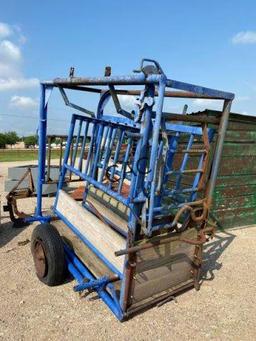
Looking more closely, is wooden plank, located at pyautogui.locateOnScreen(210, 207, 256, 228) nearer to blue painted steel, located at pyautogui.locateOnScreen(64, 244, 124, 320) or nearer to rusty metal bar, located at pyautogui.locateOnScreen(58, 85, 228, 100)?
rusty metal bar, located at pyautogui.locateOnScreen(58, 85, 228, 100)

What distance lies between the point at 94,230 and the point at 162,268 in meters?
0.90

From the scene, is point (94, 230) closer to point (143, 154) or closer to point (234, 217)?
point (143, 154)

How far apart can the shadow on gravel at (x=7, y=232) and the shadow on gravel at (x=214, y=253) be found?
320 cm

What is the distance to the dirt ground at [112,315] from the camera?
133 inches

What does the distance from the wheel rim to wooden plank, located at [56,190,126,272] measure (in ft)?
1.67

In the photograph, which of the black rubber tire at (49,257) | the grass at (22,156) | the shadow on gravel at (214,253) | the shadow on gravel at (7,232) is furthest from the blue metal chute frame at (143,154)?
the grass at (22,156)

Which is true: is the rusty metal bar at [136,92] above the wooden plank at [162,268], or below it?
above

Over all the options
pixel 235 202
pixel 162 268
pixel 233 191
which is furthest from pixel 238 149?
pixel 162 268

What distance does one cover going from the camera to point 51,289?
412 centimetres

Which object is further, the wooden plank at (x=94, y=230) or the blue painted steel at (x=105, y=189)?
the wooden plank at (x=94, y=230)

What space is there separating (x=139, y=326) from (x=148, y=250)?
2.59 ft

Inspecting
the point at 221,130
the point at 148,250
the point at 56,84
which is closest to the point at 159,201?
the point at 148,250

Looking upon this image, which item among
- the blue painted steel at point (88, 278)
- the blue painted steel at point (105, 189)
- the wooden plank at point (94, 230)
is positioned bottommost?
the blue painted steel at point (88, 278)

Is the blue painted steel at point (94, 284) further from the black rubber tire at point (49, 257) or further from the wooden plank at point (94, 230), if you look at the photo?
the black rubber tire at point (49, 257)
